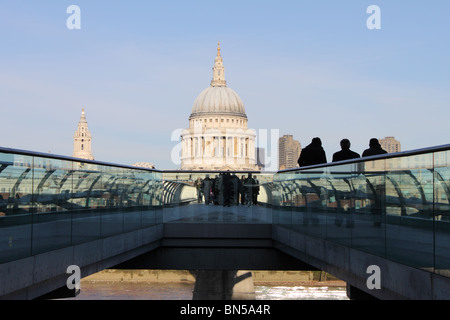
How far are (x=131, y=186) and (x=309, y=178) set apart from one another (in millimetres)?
3633

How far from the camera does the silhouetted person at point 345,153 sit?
1581cm

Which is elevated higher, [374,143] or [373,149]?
[374,143]

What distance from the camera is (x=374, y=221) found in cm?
956

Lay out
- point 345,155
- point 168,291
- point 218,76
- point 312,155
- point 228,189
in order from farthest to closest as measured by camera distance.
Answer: point 218,76 < point 168,291 < point 228,189 < point 312,155 < point 345,155

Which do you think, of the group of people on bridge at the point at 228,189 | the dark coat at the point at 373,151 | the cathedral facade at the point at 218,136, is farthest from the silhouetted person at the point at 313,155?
the cathedral facade at the point at 218,136

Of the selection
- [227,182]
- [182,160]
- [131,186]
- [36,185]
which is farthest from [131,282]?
[182,160]

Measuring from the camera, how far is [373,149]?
14.6 metres

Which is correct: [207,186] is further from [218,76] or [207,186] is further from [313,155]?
[218,76]

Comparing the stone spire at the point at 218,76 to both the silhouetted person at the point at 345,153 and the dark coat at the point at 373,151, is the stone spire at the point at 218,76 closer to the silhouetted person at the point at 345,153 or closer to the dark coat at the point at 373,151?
the silhouetted person at the point at 345,153

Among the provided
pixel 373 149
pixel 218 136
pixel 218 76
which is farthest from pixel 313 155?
pixel 218 76

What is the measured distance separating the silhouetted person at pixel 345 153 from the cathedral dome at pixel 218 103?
162 metres

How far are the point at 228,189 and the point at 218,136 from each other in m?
150

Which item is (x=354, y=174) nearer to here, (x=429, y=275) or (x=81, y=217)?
(x=429, y=275)

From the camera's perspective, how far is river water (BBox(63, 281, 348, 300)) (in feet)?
268
